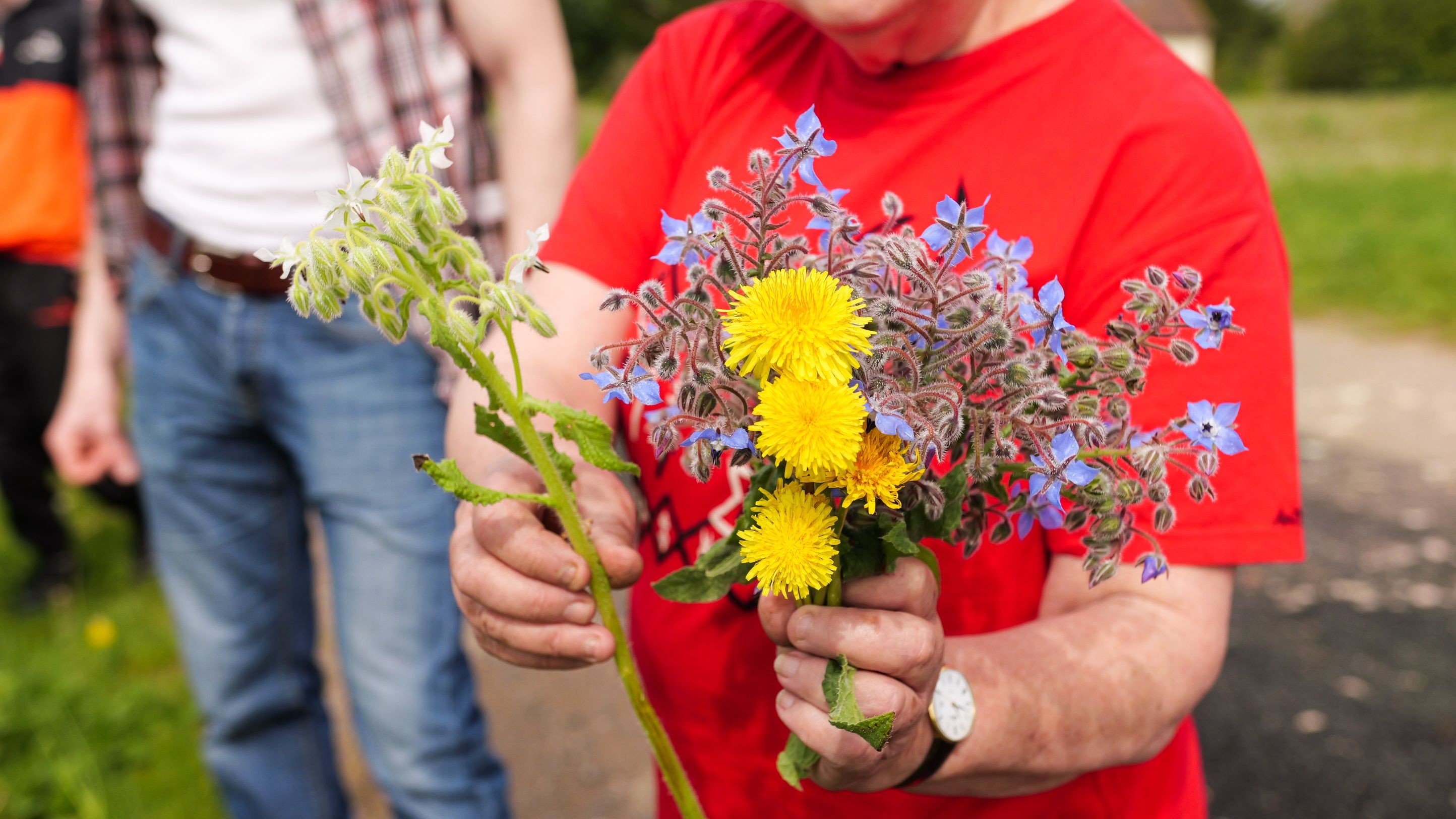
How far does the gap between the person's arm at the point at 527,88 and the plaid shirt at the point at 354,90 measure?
0.27 feet

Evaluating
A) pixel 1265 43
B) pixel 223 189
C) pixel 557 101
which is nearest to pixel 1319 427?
pixel 557 101

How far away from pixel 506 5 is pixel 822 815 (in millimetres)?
1713

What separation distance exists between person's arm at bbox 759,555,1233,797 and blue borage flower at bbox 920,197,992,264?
11.2 inches

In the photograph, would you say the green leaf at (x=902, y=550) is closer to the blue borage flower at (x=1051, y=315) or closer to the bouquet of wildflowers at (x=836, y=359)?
the bouquet of wildflowers at (x=836, y=359)

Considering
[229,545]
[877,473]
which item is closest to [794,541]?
[877,473]

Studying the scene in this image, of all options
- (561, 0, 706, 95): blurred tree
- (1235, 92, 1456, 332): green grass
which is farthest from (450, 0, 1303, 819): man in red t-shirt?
(561, 0, 706, 95): blurred tree

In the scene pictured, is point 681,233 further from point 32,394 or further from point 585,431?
point 32,394

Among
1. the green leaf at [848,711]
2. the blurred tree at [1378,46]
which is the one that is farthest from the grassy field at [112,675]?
the blurred tree at [1378,46]

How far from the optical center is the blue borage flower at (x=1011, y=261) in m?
0.87

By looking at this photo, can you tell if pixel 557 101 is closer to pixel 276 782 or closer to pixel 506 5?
pixel 506 5

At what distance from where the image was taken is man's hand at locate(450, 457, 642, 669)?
109 cm

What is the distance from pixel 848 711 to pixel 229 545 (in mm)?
2048

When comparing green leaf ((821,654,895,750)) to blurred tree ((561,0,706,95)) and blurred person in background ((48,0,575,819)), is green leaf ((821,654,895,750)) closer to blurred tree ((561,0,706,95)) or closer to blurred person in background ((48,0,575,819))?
Result: blurred person in background ((48,0,575,819))

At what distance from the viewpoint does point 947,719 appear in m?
1.09
